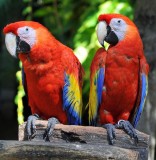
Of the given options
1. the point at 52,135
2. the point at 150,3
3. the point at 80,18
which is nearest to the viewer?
the point at 52,135

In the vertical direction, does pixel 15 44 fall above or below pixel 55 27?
above

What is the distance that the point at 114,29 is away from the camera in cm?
253

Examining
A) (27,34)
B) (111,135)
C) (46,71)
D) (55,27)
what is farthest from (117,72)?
(55,27)

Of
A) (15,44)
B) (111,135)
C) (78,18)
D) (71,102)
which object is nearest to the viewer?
(111,135)

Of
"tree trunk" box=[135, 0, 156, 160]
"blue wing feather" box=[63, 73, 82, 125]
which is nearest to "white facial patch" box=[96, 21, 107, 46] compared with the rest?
"blue wing feather" box=[63, 73, 82, 125]

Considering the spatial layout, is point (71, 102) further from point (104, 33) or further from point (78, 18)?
point (78, 18)

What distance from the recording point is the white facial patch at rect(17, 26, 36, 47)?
250 cm

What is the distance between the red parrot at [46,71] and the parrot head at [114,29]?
0.74 ft

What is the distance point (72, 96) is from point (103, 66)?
0.71 ft

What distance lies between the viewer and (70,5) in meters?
4.40

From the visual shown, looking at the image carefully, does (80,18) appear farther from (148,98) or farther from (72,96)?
(72,96)

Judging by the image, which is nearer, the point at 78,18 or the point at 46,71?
the point at 46,71

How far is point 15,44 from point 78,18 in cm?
200

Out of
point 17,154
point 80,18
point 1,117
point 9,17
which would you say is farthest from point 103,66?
point 1,117
